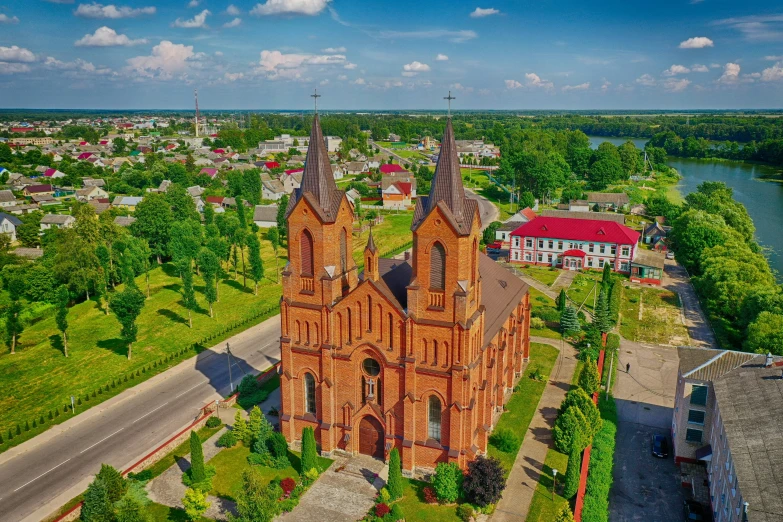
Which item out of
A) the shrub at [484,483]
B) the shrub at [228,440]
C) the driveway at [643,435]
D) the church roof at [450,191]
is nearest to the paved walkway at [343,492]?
the shrub at [484,483]

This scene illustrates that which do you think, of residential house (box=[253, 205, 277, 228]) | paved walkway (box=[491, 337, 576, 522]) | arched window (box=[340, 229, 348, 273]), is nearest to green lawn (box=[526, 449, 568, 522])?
paved walkway (box=[491, 337, 576, 522])

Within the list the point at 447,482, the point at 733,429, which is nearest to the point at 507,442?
the point at 447,482

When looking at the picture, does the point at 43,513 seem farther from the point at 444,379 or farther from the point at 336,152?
the point at 336,152

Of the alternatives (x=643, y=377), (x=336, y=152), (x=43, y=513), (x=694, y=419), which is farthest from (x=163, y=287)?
(x=336, y=152)

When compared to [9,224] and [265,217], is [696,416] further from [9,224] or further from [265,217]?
[9,224]

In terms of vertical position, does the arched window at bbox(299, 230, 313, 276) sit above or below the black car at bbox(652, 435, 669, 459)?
above

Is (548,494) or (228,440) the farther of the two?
(228,440)

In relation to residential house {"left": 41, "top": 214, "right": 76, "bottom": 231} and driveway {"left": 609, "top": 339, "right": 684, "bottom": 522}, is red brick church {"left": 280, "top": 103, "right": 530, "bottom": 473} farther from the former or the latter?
residential house {"left": 41, "top": 214, "right": 76, "bottom": 231}
